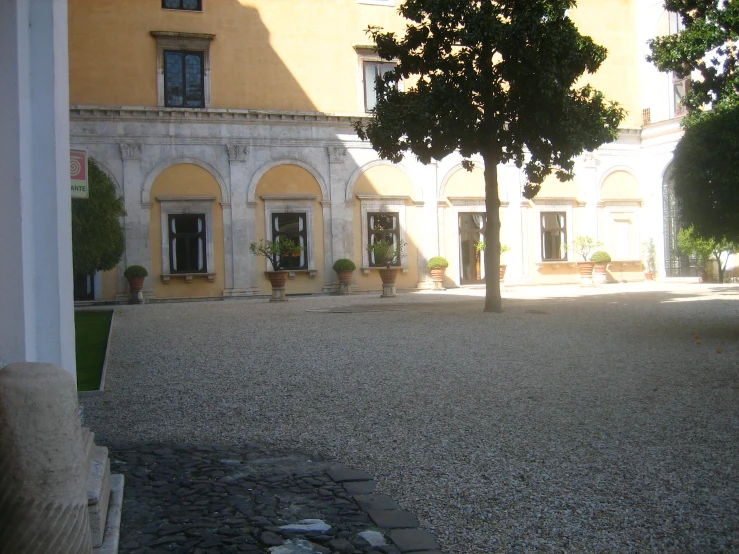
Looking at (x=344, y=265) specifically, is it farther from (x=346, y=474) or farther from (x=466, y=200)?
(x=346, y=474)

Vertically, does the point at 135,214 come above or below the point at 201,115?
below

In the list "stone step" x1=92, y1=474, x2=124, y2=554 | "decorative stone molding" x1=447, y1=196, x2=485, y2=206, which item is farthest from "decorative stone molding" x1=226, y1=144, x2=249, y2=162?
"stone step" x1=92, y1=474, x2=124, y2=554

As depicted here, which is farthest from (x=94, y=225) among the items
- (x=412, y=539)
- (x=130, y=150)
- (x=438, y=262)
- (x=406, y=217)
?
(x=412, y=539)

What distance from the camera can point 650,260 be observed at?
29719 mm

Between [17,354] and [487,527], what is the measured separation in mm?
2289

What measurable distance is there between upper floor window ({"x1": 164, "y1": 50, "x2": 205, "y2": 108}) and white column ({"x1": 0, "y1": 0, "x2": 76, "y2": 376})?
70.9 feet

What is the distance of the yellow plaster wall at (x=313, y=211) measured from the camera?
25047 millimetres

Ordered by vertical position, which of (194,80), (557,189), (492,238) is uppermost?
(194,80)

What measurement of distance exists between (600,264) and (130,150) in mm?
16990

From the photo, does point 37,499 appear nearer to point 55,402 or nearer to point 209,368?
point 55,402

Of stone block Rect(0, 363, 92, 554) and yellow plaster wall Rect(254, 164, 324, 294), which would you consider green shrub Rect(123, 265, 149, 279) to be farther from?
stone block Rect(0, 363, 92, 554)

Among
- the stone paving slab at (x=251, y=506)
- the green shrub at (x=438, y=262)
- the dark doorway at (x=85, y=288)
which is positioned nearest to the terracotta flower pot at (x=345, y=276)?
the green shrub at (x=438, y=262)

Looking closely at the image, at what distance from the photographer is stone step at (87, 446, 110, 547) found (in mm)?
2859

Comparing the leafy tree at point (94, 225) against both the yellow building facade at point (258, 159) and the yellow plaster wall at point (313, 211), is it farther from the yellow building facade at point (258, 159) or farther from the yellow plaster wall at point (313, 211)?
the yellow plaster wall at point (313, 211)
